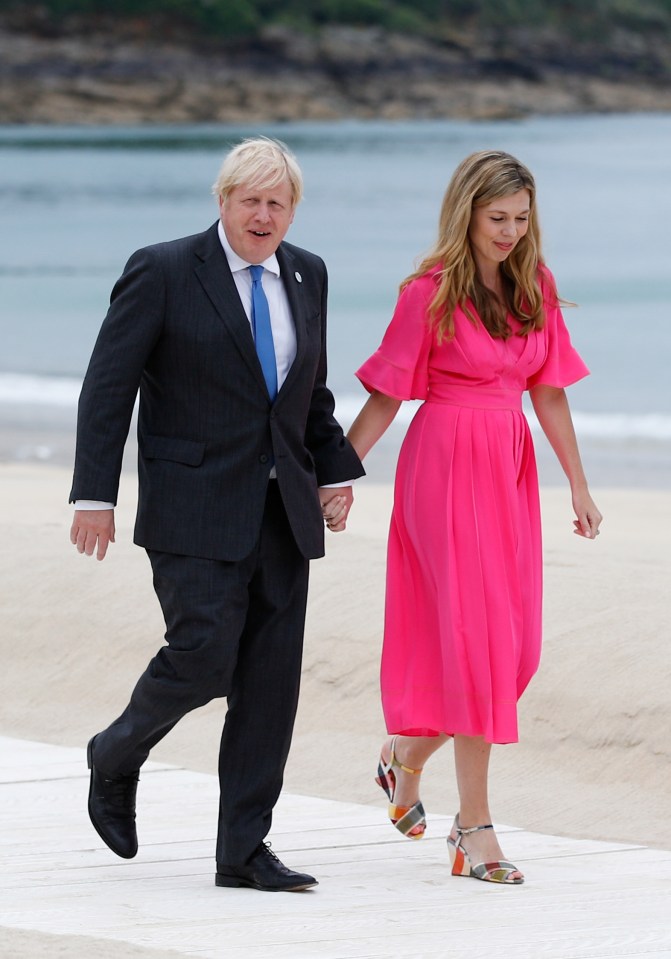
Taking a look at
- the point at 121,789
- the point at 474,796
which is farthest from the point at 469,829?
the point at 121,789

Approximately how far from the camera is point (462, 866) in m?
3.59

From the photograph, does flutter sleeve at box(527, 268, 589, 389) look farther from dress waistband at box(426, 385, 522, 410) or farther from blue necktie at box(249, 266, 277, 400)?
blue necktie at box(249, 266, 277, 400)

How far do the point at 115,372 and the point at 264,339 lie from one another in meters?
0.32

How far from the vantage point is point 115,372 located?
3.31 m

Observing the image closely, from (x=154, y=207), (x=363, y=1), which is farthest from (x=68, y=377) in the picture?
(x=363, y=1)

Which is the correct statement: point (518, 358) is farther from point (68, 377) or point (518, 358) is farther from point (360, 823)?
point (68, 377)

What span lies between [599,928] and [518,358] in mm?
1308

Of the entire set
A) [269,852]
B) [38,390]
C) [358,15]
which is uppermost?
[358,15]

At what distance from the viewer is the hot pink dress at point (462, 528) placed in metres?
3.60

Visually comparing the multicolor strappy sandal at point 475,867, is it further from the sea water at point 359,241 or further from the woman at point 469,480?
the sea water at point 359,241

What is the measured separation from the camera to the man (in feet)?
10.9

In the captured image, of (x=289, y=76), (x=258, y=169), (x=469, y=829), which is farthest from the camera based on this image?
(x=289, y=76)

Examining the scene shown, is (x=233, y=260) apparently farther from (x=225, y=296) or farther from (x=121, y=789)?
(x=121, y=789)

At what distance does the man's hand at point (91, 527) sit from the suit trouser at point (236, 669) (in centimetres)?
12
